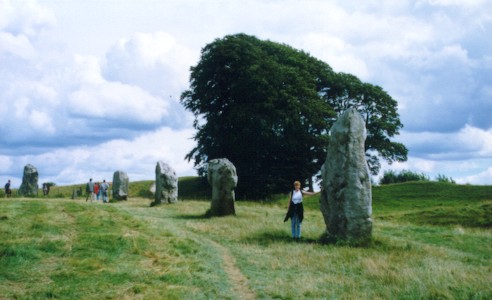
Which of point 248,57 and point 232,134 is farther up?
point 248,57

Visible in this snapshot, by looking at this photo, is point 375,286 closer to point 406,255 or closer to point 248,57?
point 406,255

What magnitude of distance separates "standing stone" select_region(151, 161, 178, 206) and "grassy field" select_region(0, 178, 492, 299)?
1041 centimetres

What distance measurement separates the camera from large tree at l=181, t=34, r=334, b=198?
4041 cm

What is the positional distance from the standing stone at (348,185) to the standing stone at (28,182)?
34.8m

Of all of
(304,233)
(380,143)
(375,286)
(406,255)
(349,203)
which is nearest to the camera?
(375,286)

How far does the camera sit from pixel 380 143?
161ft

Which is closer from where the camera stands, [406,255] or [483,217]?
[406,255]

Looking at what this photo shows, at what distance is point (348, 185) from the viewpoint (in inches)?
649

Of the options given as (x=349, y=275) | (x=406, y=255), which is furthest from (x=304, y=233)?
(x=349, y=275)

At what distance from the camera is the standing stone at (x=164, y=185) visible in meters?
32.1

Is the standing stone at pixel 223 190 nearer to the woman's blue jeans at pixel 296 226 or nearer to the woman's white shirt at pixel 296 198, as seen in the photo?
the woman's white shirt at pixel 296 198

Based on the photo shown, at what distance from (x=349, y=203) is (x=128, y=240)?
25.4ft

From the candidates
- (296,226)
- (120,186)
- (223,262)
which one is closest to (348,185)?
(296,226)

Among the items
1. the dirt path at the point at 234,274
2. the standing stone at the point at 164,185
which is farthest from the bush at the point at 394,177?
the dirt path at the point at 234,274
